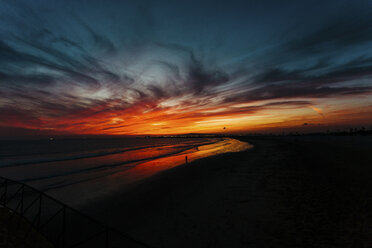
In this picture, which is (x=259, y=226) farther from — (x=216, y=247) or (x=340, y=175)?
(x=340, y=175)

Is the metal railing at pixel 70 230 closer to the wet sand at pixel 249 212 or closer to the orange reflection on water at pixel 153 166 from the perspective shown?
the wet sand at pixel 249 212

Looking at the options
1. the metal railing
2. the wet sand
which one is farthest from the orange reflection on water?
the metal railing

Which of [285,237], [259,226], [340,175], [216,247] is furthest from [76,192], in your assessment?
[340,175]

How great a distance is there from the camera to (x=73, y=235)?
29.5 feet

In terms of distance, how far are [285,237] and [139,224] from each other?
7.39 metres

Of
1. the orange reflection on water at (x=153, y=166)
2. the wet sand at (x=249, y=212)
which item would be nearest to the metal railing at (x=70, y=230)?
the wet sand at (x=249, y=212)

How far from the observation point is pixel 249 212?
32.3 feet

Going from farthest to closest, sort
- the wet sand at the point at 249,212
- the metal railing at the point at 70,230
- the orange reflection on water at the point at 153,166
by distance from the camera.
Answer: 1. the orange reflection on water at the point at 153,166
2. the metal railing at the point at 70,230
3. the wet sand at the point at 249,212

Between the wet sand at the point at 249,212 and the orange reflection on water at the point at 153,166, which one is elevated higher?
the orange reflection on water at the point at 153,166

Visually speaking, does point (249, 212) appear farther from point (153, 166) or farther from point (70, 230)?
point (153, 166)

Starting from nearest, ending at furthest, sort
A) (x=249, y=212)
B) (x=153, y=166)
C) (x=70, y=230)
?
(x=70, y=230), (x=249, y=212), (x=153, y=166)

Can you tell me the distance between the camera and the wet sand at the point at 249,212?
7531 mm

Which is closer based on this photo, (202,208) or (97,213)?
(202,208)

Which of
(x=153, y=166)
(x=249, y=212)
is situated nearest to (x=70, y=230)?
(x=249, y=212)
